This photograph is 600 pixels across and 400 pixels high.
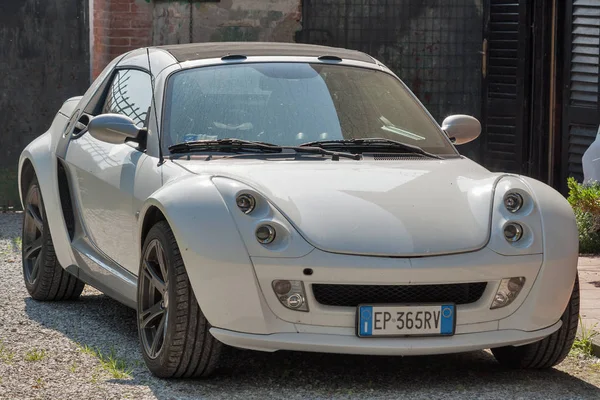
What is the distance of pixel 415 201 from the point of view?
548 cm

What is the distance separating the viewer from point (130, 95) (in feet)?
23.0

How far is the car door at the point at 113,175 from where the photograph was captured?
6.28 meters

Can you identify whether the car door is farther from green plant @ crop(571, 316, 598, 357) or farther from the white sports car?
→ green plant @ crop(571, 316, 598, 357)

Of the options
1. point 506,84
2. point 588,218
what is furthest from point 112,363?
point 506,84

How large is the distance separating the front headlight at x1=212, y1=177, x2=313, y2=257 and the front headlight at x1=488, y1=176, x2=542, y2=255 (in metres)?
0.83

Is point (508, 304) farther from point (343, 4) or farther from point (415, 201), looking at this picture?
point (343, 4)

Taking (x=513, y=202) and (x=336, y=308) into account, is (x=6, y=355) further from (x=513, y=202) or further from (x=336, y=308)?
(x=513, y=202)

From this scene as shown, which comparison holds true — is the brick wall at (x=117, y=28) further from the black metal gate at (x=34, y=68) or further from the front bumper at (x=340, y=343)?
the front bumper at (x=340, y=343)

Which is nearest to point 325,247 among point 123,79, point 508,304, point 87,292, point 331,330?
point 331,330

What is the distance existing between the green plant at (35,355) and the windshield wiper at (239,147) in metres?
1.16

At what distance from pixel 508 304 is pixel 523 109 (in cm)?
766

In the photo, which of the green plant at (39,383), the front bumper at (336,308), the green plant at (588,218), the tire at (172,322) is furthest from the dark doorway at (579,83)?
the green plant at (39,383)

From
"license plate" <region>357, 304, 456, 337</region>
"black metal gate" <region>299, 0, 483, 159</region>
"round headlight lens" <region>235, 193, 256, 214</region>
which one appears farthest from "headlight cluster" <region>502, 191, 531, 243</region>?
"black metal gate" <region>299, 0, 483, 159</region>

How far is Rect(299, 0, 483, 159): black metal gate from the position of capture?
13664mm
